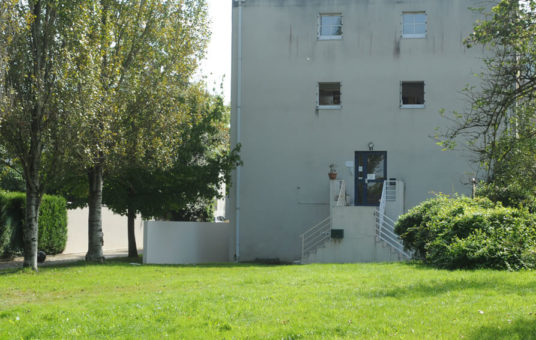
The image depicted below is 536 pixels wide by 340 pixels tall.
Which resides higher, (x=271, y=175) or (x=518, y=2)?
(x=518, y=2)

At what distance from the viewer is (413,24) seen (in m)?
22.8

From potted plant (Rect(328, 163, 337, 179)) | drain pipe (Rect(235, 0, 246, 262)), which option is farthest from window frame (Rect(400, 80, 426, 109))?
drain pipe (Rect(235, 0, 246, 262))

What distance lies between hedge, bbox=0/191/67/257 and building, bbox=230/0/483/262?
7.91 meters

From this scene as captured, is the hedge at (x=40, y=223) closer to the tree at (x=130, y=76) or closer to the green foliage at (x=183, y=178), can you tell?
the green foliage at (x=183, y=178)

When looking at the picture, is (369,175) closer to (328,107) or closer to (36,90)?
(328,107)

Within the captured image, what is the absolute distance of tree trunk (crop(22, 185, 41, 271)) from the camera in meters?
15.7

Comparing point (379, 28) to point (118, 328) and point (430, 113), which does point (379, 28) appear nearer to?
point (430, 113)

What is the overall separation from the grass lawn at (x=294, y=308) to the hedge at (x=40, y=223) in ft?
34.8

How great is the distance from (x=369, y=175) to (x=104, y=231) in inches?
632

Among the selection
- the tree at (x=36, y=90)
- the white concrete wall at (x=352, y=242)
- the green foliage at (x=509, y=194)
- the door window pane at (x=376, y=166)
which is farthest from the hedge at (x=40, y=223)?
the green foliage at (x=509, y=194)

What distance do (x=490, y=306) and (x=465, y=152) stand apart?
1531 cm

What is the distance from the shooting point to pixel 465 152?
2200 centimetres

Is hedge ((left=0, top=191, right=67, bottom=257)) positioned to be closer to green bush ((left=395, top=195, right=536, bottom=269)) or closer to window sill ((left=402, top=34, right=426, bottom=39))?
green bush ((left=395, top=195, right=536, bottom=269))

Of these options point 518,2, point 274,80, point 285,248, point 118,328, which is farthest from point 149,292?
point 274,80
